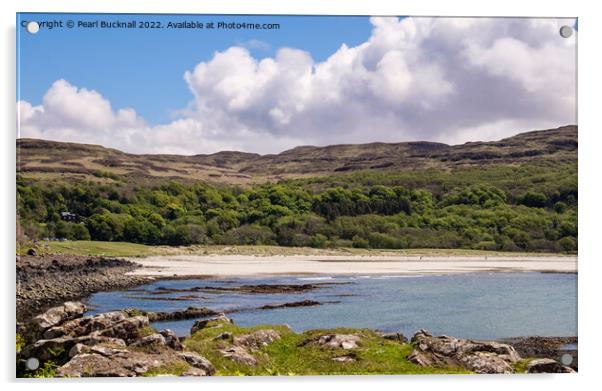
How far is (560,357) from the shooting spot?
9125 mm

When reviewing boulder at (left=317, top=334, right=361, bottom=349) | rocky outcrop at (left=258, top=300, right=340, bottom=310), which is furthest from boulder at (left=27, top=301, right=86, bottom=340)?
boulder at (left=317, top=334, right=361, bottom=349)

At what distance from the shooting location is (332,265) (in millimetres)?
9820

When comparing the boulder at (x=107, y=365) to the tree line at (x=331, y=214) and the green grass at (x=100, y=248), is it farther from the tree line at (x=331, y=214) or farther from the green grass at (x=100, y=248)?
the tree line at (x=331, y=214)

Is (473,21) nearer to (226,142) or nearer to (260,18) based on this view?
(260,18)

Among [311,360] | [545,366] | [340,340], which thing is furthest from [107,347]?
[545,366]

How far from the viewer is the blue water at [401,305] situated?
919cm

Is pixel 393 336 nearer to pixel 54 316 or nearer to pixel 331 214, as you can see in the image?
pixel 331 214

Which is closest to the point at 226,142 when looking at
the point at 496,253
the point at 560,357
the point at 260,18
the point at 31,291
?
the point at 260,18

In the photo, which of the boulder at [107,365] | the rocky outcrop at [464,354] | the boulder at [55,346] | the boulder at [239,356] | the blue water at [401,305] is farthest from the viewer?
the blue water at [401,305]

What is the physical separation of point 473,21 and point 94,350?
677 centimetres

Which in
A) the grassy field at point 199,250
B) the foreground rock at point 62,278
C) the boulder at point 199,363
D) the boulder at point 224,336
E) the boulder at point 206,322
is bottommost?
the boulder at point 199,363

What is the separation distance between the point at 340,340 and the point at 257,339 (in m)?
1.13

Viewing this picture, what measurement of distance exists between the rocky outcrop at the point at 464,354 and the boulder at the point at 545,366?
0.69ft

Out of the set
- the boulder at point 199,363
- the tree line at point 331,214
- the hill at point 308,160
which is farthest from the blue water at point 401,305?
the hill at point 308,160
